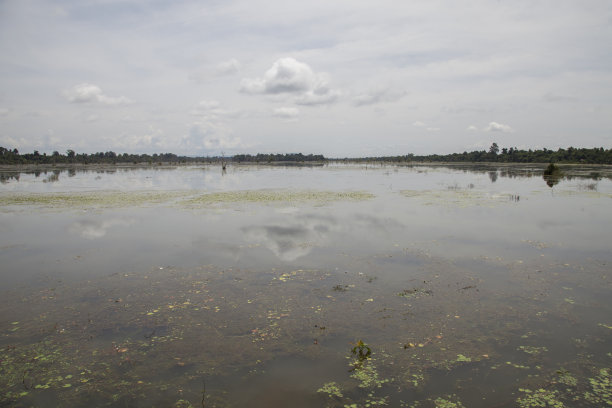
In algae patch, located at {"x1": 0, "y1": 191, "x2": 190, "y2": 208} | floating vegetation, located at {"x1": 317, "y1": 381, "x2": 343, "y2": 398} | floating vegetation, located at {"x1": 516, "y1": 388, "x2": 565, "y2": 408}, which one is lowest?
floating vegetation, located at {"x1": 317, "y1": 381, "x2": 343, "y2": 398}

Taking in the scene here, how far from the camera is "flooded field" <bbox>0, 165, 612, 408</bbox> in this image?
6062 mm

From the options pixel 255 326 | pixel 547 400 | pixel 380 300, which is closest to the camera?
pixel 547 400

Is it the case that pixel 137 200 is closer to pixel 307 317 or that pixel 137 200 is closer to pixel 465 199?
pixel 307 317

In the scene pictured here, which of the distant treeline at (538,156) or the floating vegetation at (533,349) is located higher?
the distant treeline at (538,156)

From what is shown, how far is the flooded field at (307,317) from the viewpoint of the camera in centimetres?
606

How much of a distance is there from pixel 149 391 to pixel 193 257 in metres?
7.41

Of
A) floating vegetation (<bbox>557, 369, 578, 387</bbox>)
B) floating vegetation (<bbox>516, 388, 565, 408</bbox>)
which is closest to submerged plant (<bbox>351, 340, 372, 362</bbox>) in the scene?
floating vegetation (<bbox>516, 388, 565, 408</bbox>)

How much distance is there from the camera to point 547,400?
18.8 ft

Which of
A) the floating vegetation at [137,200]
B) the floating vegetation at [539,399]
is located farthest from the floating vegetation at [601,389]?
the floating vegetation at [137,200]

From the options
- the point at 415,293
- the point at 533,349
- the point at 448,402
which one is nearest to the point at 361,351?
the point at 448,402

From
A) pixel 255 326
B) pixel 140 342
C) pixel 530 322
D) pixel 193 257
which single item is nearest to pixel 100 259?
pixel 193 257

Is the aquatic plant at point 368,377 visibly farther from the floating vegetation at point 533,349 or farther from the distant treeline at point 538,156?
the distant treeline at point 538,156

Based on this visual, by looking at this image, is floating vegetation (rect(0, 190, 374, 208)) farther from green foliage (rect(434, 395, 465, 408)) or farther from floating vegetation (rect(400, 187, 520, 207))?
green foliage (rect(434, 395, 465, 408))

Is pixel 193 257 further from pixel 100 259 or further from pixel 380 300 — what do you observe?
pixel 380 300
